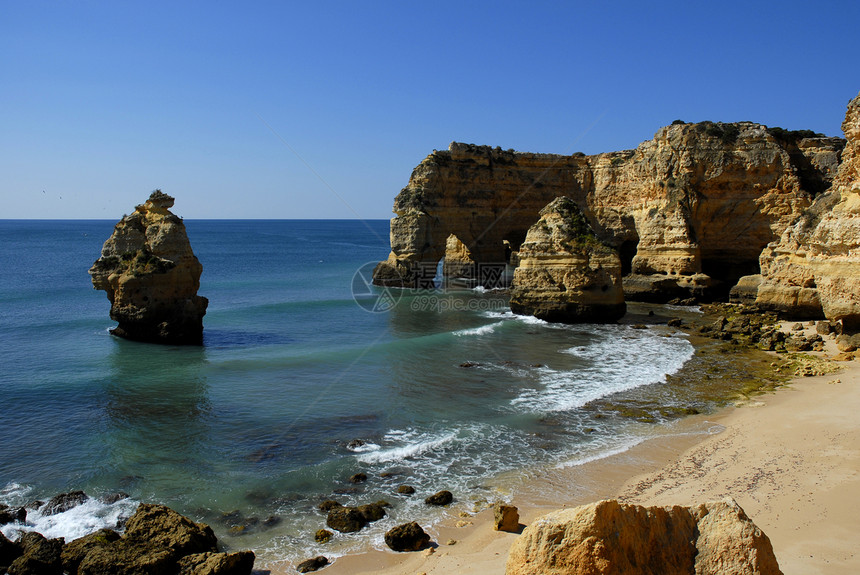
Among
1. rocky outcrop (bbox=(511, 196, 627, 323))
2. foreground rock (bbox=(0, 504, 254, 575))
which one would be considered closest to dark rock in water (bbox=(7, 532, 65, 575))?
foreground rock (bbox=(0, 504, 254, 575))

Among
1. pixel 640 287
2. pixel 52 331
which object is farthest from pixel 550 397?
pixel 52 331

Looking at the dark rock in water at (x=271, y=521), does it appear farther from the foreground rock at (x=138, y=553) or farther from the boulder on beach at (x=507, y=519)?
the boulder on beach at (x=507, y=519)

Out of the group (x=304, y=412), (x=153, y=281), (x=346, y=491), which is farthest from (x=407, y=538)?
(x=153, y=281)

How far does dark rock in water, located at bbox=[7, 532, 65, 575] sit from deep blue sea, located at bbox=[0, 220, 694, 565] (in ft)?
3.26

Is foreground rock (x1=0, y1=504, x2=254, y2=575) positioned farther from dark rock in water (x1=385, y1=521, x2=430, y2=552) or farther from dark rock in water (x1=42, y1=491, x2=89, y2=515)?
dark rock in water (x1=385, y1=521, x2=430, y2=552)

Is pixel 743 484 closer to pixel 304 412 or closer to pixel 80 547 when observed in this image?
pixel 304 412

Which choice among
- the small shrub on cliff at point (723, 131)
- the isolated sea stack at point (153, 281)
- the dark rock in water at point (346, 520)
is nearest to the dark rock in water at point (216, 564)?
the dark rock in water at point (346, 520)

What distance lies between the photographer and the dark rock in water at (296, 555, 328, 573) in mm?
7871

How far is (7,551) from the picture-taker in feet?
26.6

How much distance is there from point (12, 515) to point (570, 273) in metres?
21.2

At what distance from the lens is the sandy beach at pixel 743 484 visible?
7.61m

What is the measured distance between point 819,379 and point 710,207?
2018 centimetres

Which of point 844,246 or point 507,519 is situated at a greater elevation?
point 844,246

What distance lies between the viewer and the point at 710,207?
→ 111 feet
